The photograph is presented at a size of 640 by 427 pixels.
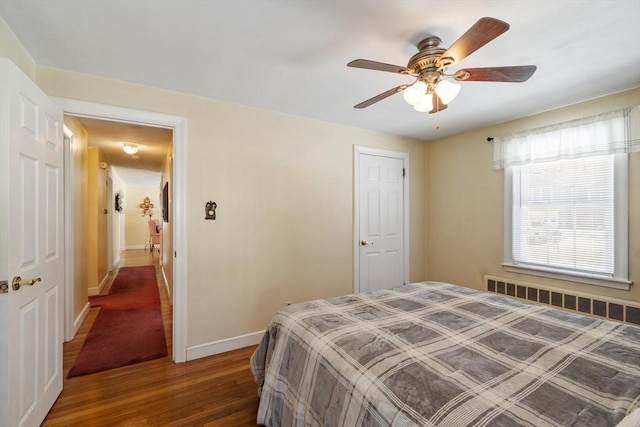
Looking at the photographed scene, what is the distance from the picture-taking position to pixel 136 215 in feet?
31.8

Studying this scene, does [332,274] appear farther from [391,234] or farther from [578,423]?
[578,423]

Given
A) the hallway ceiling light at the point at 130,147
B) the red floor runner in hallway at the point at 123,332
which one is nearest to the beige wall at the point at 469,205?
the red floor runner in hallway at the point at 123,332

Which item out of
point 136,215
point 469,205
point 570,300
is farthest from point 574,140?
point 136,215

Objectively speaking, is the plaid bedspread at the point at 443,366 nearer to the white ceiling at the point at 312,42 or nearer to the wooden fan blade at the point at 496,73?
the wooden fan blade at the point at 496,73

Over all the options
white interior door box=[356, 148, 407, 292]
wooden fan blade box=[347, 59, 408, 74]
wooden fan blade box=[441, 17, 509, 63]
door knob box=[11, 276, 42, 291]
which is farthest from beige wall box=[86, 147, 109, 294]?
wooden fan blade box=[441, 17, 509, 63]

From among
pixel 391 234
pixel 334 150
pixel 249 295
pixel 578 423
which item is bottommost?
pixel 249 295

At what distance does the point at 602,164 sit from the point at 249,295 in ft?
11.4

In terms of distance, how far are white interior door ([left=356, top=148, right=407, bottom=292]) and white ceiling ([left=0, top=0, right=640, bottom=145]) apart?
1.21 metres

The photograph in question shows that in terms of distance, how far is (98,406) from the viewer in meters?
1.89

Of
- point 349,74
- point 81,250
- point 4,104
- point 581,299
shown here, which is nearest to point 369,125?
point 349,74

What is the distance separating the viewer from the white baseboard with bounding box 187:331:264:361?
8.30 ft

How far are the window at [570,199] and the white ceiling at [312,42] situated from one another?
1.27ft

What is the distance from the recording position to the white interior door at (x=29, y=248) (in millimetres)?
1371

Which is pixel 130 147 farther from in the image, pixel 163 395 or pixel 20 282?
pixel 163 395
